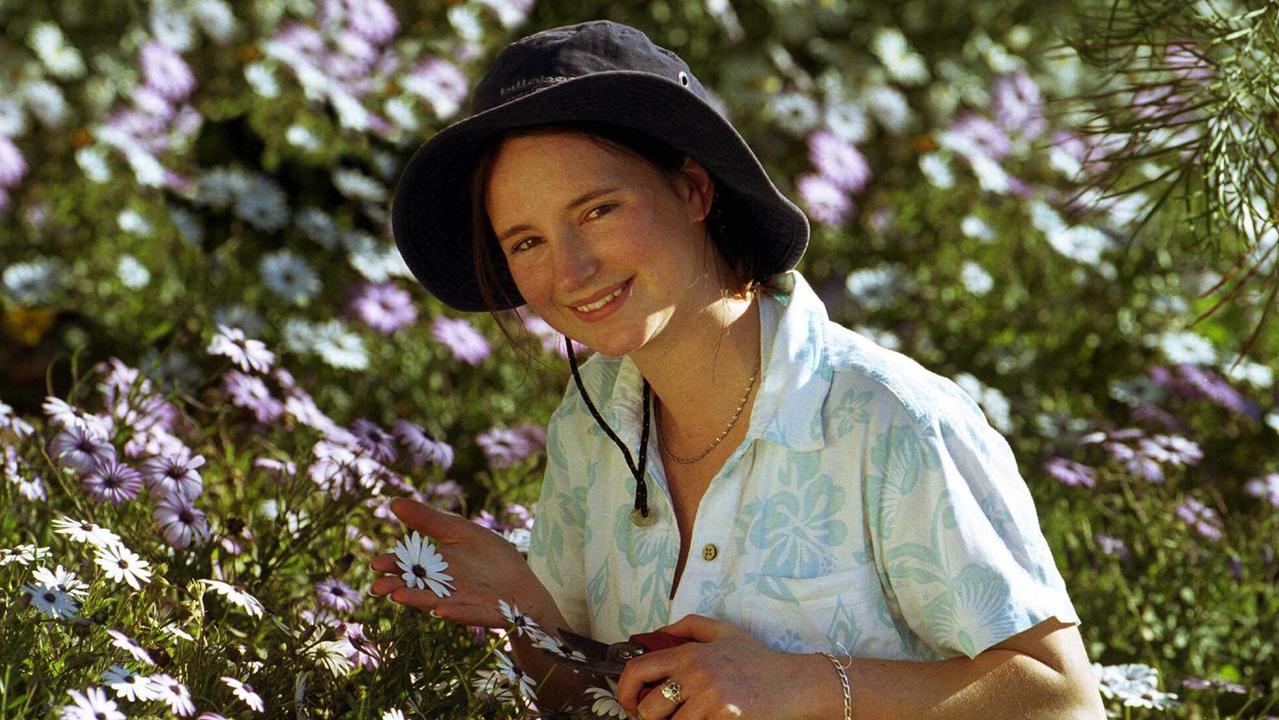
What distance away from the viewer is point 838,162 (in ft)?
16.3

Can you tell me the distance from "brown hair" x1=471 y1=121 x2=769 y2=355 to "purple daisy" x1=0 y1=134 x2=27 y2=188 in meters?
2.74

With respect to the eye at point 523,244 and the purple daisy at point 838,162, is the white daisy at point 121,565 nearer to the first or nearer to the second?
the eye at point 523,244

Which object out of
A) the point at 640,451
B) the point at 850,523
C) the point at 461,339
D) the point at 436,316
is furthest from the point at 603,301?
the point at 436,316

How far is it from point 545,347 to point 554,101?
2.13 meters

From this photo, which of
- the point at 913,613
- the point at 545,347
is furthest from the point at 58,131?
the point at 913,613

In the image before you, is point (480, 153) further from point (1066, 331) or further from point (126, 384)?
point (1066, 331)

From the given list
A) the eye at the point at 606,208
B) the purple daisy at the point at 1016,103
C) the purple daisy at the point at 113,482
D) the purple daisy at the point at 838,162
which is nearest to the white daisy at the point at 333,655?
the purple daisy at the point at 113,482

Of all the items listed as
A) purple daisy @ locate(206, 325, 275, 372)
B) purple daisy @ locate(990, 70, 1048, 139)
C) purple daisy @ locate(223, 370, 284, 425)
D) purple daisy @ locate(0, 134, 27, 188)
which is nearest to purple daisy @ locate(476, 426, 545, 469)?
purple daisy @ locate(223, 370, 284, 425)

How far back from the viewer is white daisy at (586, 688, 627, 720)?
2.15 m

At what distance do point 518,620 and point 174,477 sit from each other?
620 mm

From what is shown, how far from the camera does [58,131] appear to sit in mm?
5430

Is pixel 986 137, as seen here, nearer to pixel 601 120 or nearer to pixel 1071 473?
pixel 1071 473

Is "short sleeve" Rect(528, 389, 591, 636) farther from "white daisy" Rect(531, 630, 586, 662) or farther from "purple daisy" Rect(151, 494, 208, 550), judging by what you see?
"purple daisy" Rect(151, 494, 208, 550)

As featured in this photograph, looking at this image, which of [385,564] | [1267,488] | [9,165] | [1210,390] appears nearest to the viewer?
[385,564]
